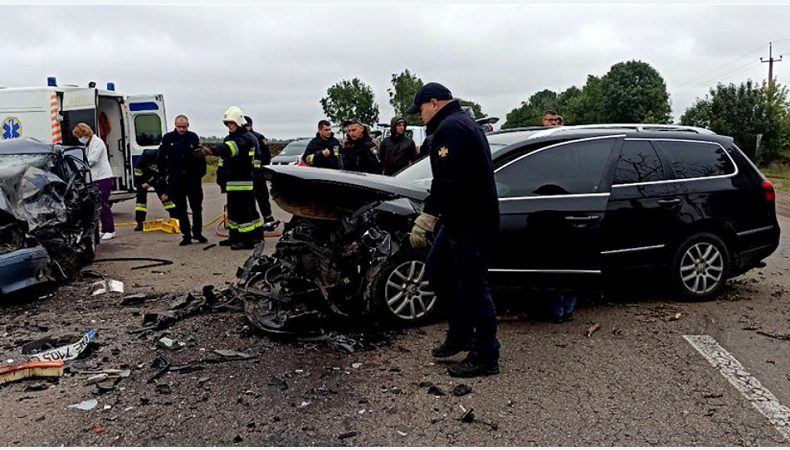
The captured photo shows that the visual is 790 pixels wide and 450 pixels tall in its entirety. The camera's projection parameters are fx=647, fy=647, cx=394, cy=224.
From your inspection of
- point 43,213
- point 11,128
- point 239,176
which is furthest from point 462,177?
point 11,128

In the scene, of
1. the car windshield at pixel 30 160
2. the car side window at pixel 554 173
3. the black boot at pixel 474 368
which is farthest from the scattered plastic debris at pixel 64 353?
the car windshield at pixel 30 160

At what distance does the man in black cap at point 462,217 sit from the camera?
3.96m

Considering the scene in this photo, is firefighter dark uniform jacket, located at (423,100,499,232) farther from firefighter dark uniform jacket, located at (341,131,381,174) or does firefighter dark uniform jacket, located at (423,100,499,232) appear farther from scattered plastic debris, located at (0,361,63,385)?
firefighter dark uniform jacket, located at (341,131,381,174)

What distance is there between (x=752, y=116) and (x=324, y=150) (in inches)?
1209

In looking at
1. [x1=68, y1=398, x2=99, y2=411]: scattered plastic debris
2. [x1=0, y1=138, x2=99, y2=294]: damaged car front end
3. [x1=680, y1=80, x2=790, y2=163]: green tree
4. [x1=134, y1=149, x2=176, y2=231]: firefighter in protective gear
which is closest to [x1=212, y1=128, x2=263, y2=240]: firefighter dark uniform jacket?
[x1=0, y1=138, x2=99, y2=294]: damaged car front end

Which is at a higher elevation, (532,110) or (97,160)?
(532,110)

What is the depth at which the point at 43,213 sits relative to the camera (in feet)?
21.5

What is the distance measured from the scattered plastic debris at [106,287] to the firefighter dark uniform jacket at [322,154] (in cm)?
327

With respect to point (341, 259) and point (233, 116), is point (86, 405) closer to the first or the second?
point (341, 259)

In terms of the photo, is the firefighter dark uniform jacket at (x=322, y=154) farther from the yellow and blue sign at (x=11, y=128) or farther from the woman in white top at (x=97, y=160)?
the yellow and blue sign at (x=11, y=128)

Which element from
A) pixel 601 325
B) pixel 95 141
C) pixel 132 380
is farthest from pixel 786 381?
pixel 95 141

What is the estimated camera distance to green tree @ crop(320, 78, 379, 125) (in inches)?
1762

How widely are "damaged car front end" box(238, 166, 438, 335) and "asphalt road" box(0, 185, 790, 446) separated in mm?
233

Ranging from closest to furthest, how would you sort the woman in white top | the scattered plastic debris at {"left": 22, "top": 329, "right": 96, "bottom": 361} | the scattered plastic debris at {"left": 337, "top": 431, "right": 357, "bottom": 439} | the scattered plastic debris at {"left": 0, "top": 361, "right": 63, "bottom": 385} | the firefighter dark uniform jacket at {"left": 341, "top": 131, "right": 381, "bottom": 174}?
the scattered plastic debris at {"left": 337, "top": 431, "right": 357, "bottom": 439}, the scattered plastic debris at {"left": 0, "top": 361, "right": 63, "bottom": 385}, the scattered plastic debris at {"left": 22, "top": 329, "right": 96, "bottom": 361}, the firefighter dark uniform jacket at {"left": 341, "top": 131, "right": 381, "bottom": 174}, the woman in white top
